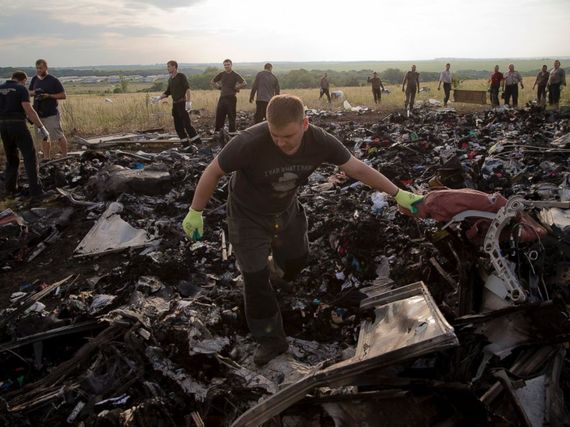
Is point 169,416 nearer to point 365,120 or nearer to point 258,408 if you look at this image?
point 258,408

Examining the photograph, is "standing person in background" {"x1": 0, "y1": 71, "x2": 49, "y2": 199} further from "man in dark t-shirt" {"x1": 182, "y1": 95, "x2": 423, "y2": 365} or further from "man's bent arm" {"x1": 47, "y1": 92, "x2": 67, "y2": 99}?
"man in dark t-shirt" {"x1": 182, "y1": 95, "x2": 423, "y2": 365}

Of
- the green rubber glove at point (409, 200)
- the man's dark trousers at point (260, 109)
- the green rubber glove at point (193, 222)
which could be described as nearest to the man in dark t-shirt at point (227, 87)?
the man's dark trousers at point (260, 109)

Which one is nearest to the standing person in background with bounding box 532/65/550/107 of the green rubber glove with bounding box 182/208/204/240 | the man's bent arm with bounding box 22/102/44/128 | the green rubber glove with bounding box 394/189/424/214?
the green rubber glove with bounding box 394/189/424/214

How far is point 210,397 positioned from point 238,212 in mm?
1255

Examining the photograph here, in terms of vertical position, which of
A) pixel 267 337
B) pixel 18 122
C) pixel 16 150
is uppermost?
pixel 18 122

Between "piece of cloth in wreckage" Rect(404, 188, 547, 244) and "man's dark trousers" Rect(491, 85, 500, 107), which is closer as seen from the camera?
"piece of cloth in wreckage" Rect(404, 188, 547, 244)

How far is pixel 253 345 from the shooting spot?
137 inches

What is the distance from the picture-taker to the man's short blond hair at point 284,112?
2.66 metres

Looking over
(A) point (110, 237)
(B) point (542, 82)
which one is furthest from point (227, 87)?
(B) point (542, 82)

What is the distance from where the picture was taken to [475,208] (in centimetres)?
284

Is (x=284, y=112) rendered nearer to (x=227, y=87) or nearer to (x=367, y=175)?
(x=367, y=175)

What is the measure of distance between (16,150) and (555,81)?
17.5 metres

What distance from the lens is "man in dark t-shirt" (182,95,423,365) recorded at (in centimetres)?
293

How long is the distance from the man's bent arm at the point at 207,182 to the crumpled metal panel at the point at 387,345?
4.77 ft
